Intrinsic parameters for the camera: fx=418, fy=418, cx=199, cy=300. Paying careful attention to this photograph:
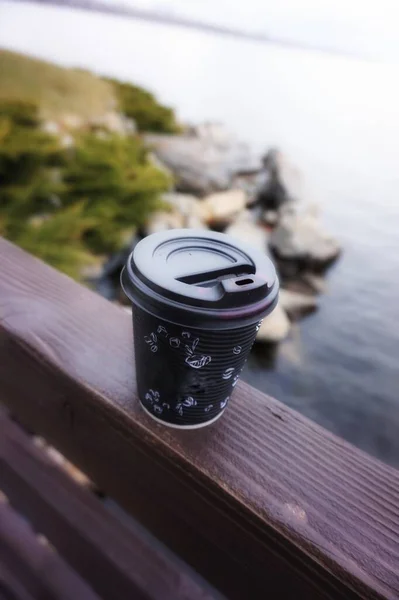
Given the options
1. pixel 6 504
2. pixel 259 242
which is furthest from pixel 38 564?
pixel 259 242

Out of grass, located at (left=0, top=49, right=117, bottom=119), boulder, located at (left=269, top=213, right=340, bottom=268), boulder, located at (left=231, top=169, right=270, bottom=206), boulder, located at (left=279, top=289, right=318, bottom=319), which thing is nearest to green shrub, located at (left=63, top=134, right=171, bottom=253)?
boulder, located at (left=279, top=289, right=318, bottom=319)

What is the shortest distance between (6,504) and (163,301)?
943 millimetres

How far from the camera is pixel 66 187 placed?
4449mm

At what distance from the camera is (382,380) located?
530 cm

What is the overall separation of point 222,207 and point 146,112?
157 inches

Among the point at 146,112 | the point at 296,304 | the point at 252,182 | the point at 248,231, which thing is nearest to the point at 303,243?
the point at 248,231

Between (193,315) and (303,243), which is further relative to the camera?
(303,243)

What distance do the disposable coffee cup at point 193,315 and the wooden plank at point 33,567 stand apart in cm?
63

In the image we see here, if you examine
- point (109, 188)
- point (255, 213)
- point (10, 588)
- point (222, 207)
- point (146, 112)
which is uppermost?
point (10, 588)

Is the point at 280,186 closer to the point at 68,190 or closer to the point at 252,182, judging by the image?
the point at 252,182

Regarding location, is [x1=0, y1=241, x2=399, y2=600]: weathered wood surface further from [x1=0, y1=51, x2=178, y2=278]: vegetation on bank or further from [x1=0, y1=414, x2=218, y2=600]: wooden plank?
[x1=0, y1=51, x2=178, y2=278]: vegetation on bank

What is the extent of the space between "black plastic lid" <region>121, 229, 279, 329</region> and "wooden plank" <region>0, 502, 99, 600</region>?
0.79 m

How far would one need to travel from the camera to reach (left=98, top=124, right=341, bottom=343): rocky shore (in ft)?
19.9

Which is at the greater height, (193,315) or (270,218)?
(193,315)
